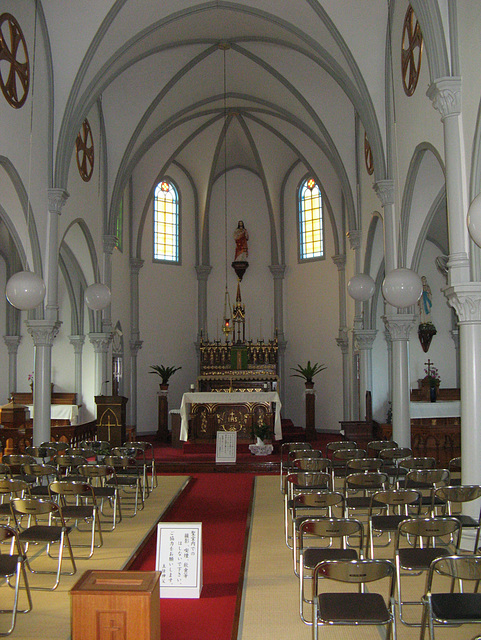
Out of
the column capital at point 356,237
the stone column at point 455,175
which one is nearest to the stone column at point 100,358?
the column capital at point 356,237

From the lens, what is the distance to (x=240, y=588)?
640 centimetres

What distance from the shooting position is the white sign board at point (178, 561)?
20.4 ft

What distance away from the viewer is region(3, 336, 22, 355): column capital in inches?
903

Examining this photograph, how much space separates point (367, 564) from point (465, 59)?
24.6ft

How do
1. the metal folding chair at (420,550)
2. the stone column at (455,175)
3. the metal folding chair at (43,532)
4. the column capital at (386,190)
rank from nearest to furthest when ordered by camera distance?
the metal folding chair at (420,550) → the metal folding chair at (43,532) → the stone column at (455,175) → the column capital at (386,190)

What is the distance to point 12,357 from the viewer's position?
23.1m

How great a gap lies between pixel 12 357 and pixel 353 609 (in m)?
20.7

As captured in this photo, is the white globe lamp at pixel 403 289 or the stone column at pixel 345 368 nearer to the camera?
the white globe lamp at pixel 403 289

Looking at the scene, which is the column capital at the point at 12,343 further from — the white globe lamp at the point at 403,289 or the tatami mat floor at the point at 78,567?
the white globe lamp at the point at 403,289

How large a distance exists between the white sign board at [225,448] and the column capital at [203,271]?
11.1 m

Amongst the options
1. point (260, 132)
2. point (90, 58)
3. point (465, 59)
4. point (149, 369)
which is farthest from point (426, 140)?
point (149, 369)

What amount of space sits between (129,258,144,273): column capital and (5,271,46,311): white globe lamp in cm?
1272

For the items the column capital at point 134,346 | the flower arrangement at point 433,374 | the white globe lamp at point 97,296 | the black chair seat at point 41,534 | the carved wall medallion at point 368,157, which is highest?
the carved wall medallion at point 368,157

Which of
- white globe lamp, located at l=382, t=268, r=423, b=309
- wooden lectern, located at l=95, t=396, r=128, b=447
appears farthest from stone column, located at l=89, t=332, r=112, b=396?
white globe lamp, located at l=382, t=268, r=423, b=309
